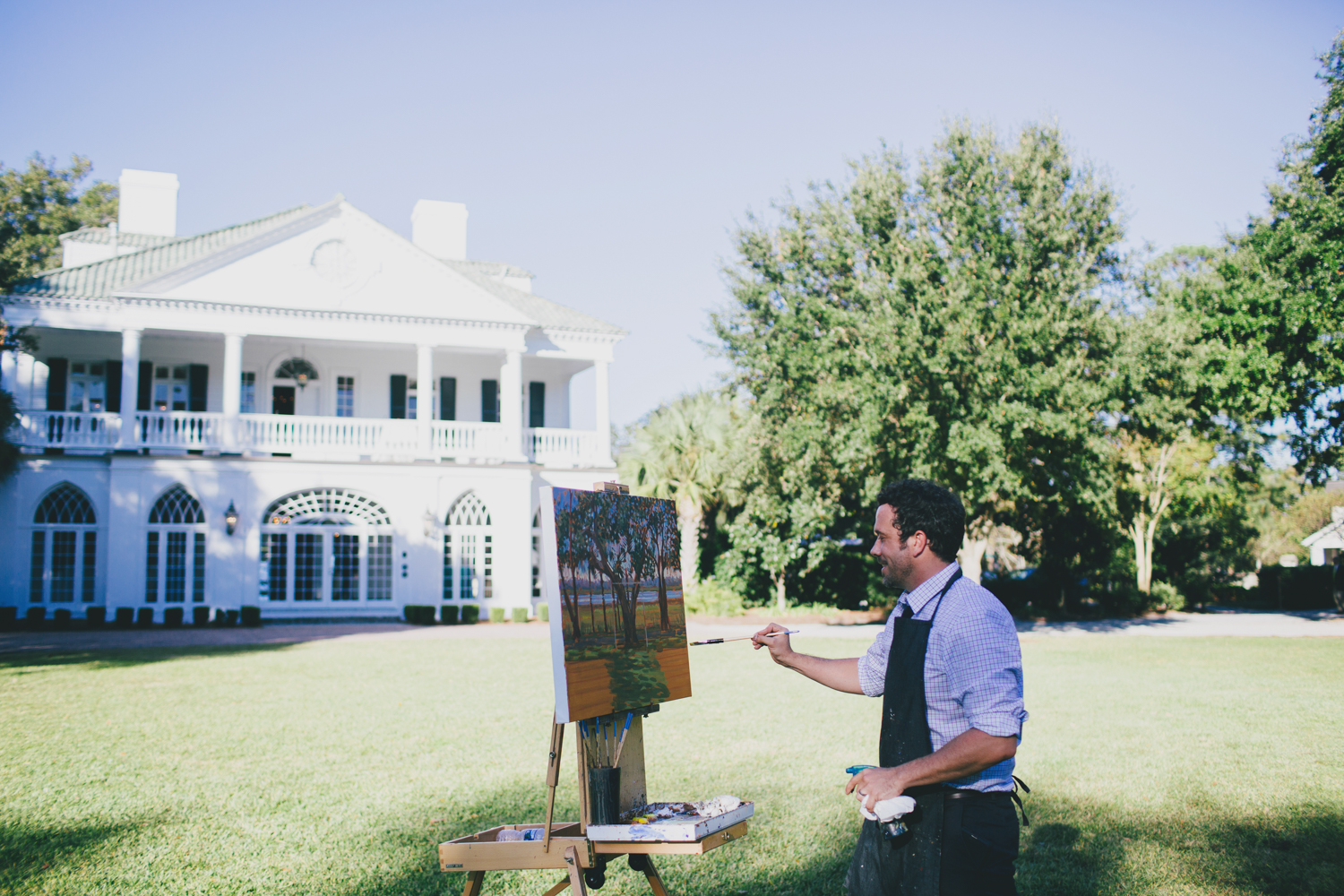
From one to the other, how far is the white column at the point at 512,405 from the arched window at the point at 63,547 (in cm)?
1113

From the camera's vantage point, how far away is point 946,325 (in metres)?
18.8

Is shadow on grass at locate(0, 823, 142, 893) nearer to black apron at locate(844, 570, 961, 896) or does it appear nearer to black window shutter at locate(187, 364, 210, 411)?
black apron at locate(844, 570, 961, 896)

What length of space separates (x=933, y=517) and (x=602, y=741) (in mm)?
1879

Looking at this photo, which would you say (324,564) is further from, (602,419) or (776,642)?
(776,642)

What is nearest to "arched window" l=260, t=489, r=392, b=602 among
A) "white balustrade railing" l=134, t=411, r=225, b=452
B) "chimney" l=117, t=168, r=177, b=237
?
"white balustrade railing" l=134, t=411, r=225, b=452

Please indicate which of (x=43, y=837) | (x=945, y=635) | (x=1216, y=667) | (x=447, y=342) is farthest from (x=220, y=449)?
(x=945, y=635)

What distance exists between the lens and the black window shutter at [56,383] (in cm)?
2650

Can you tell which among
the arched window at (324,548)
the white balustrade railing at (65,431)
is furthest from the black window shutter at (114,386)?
the arched window at (324,548)

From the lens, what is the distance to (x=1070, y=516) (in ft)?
94.1

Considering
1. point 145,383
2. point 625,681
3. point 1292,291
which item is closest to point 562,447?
point 145,383

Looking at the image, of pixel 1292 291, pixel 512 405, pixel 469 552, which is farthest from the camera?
pixel 512 405

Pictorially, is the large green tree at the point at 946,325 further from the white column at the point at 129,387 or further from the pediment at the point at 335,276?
the white column at the point at 129,387

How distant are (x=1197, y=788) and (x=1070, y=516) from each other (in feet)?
74.4

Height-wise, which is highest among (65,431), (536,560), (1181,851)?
(65,431)
